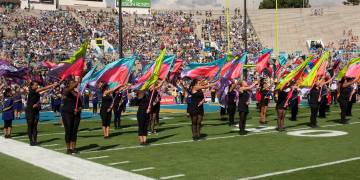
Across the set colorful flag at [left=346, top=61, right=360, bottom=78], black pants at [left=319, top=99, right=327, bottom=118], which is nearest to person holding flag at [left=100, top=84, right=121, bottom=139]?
colorful flag at [left=346, top=61, right=360, bottom=78]

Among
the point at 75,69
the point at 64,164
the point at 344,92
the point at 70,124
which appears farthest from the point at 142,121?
the point at 344,92

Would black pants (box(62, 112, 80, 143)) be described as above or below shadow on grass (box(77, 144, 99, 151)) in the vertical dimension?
above

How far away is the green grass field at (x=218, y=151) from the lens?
28.2 feet

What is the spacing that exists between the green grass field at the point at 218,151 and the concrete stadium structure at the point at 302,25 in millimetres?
46800

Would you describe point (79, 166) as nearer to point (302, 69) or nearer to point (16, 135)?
point (16, 135)

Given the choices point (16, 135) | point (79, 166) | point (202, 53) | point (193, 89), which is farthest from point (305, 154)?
point (202, 53)

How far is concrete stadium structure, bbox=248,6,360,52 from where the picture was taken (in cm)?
6119

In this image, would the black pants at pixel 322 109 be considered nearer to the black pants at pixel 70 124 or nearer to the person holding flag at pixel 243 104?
the person holding flag at pixel 243 104

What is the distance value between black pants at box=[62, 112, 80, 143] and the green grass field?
0.48 m

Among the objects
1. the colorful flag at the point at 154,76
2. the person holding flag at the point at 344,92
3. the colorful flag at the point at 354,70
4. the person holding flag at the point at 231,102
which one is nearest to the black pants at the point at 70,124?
the colorful flag at the point at 154,76

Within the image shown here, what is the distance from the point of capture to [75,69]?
11195mm

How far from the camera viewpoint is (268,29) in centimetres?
6425

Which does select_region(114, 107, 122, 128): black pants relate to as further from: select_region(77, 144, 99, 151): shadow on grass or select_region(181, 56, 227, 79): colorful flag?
select_region(77, 144, 99, 151): shadow on grass

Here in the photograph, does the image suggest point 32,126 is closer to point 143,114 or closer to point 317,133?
point 143,114
